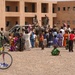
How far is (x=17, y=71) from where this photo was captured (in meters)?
12.3

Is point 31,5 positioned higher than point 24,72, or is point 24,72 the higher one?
point 31,5

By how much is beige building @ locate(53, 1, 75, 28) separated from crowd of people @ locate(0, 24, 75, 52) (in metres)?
27.8

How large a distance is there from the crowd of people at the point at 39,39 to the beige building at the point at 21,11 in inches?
898

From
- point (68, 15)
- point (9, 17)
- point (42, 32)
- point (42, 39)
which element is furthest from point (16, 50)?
point (68, 15)

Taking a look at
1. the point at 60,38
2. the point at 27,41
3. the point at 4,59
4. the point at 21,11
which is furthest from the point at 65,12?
the point at 4,59

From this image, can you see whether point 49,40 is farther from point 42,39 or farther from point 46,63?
point 46,63

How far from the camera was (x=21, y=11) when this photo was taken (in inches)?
1919

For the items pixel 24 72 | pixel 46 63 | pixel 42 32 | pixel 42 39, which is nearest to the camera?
pixel 24 72

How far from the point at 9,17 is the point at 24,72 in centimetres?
3758

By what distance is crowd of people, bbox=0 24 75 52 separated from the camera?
805 inches

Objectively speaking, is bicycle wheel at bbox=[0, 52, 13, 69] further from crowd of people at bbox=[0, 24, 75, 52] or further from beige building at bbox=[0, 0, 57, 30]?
beige building at bbox=[0, 0, 57, 30]

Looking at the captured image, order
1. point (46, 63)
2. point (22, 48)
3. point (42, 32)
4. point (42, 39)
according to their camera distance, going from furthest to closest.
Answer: point (42, 32) → point (42, 39) → point (22, 48) → point (46, 63)

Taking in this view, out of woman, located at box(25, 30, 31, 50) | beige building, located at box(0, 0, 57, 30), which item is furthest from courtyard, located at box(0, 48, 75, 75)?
beige building, located at box(0, 0, 57, 30)

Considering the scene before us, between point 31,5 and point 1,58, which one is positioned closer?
point 1,58
